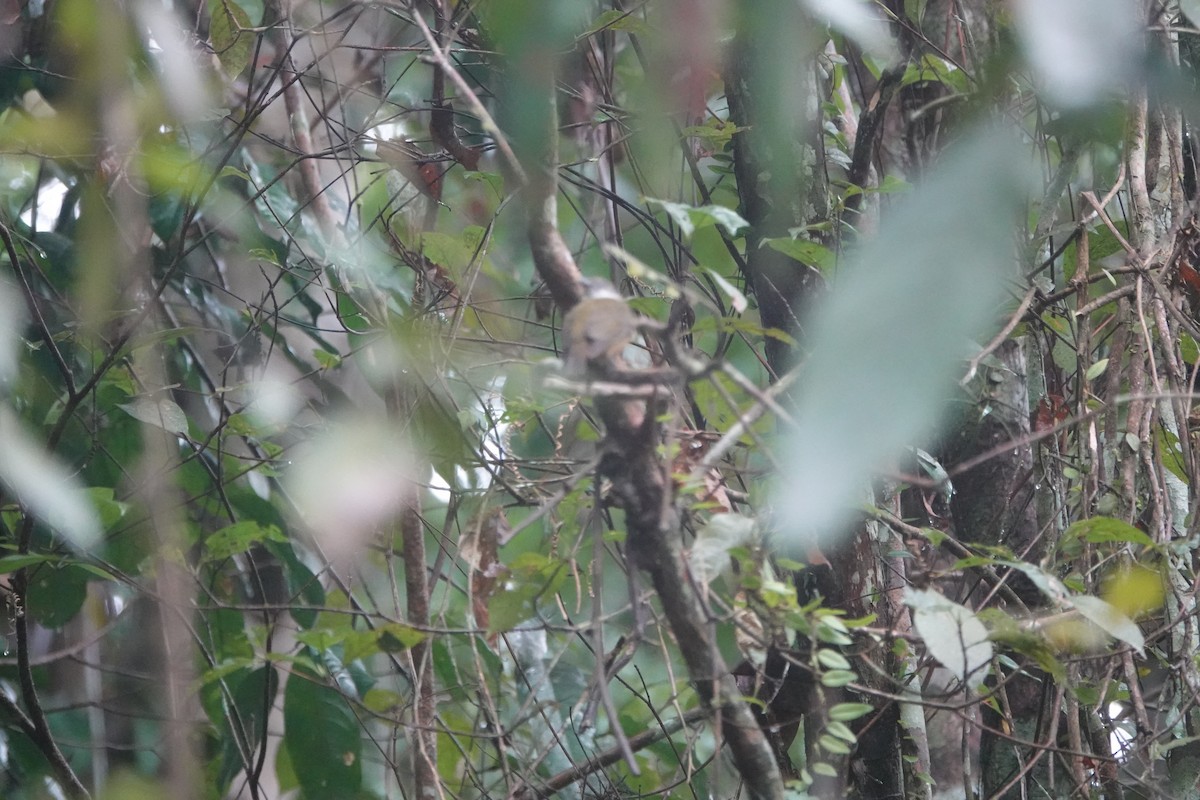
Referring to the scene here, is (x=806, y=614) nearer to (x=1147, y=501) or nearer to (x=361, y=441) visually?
(x=361, y=441)

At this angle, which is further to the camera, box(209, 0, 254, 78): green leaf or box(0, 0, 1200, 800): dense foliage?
box(209, 0, 254, 78): green leaf

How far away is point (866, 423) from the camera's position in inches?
11.6

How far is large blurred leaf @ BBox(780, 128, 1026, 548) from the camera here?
11.6 inches

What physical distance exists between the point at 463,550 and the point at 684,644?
0.32 metres

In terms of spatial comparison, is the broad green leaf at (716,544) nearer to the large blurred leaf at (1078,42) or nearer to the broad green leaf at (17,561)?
the large blurred leaf at (1078,42)

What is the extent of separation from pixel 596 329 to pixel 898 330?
184mm

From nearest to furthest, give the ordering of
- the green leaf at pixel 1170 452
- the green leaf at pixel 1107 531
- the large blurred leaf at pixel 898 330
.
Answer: the large blurred leaf at pixel 898 330 → the green leaf at pixel 1107 531 → the green leaf at pixel 1170 452

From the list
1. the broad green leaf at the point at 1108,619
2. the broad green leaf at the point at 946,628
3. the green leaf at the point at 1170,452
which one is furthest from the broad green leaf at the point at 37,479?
the green leaf at the point at 1170,452

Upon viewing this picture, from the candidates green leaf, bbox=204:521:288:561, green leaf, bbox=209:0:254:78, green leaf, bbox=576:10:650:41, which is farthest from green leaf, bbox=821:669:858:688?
green leaf, bbox=209:0:254:78

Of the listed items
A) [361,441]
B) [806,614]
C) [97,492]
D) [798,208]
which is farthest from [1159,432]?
[97,492]

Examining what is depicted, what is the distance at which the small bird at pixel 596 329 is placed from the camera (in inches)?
18.2

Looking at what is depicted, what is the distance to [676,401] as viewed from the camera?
2.09 feet

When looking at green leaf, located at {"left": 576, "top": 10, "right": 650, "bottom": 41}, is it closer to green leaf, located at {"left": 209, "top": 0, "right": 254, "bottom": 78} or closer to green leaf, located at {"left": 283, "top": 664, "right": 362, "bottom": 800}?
green leaf, located at {"left": 209, "top": 0, "right": 254, "bottom": 78}

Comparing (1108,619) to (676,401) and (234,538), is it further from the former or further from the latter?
(234,538)
